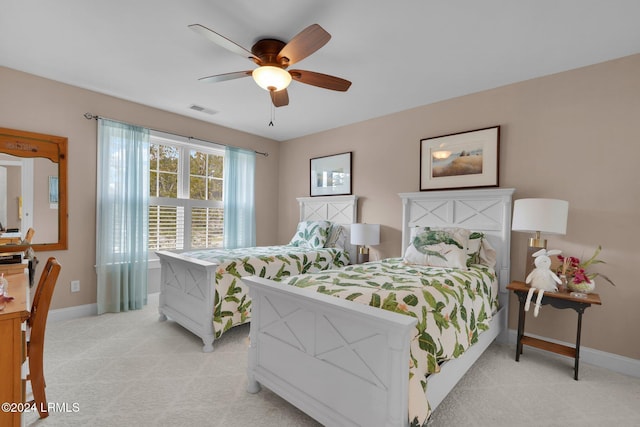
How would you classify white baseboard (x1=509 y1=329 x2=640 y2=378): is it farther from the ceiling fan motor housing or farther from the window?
the window

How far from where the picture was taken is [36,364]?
1672 millimetres

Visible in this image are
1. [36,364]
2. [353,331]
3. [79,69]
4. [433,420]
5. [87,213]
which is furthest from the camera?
[87,213]

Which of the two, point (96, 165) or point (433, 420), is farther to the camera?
point (96, 165)

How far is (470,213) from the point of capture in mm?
3145

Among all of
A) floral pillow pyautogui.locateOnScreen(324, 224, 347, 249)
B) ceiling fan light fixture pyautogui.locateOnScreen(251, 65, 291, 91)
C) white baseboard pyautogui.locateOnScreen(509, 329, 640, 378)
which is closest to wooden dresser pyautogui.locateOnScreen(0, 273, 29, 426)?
ceiling fan light fixture pyautogui.locateOnScreen(251, 65, 291, 91)

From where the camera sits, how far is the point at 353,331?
1500 mm

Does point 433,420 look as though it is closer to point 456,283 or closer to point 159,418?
point 456,283

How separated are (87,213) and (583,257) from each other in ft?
16.5

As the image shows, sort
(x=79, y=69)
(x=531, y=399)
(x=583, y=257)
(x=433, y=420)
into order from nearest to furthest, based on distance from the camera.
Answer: (x=433, y=420), (x=531, y=399), (x=583, y=257), (x=79, y=69)

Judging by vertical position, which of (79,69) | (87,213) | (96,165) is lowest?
(87,213)

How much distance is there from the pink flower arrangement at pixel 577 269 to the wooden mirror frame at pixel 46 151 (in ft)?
15.9

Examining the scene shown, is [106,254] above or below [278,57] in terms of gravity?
below

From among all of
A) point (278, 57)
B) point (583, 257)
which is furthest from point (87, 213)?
point (583, 257)

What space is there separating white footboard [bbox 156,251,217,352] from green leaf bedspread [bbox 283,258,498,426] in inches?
37.0
